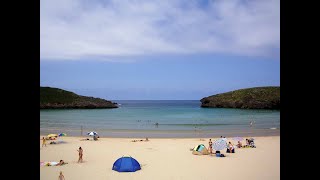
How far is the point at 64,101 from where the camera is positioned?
116 meters

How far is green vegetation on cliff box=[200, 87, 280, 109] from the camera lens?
339 ft

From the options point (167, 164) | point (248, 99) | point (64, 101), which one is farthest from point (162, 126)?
point (64, 101)

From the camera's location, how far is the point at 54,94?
120375 millimetres

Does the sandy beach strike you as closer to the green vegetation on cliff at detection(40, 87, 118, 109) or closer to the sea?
the sea

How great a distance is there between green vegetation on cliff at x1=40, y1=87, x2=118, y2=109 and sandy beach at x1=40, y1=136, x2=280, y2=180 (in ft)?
299

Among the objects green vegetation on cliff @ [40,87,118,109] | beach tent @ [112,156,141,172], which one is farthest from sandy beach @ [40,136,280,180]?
green vegetation on cliff @ [40,87,118,109]

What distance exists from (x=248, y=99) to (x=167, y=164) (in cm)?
9567

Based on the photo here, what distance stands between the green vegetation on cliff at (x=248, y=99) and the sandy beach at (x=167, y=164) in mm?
81799

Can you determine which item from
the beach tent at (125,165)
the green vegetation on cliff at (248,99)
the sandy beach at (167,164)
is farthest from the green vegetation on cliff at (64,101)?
the beach tent at (125,165)

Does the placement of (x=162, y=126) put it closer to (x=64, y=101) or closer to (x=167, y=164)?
(x=167, y=164)
